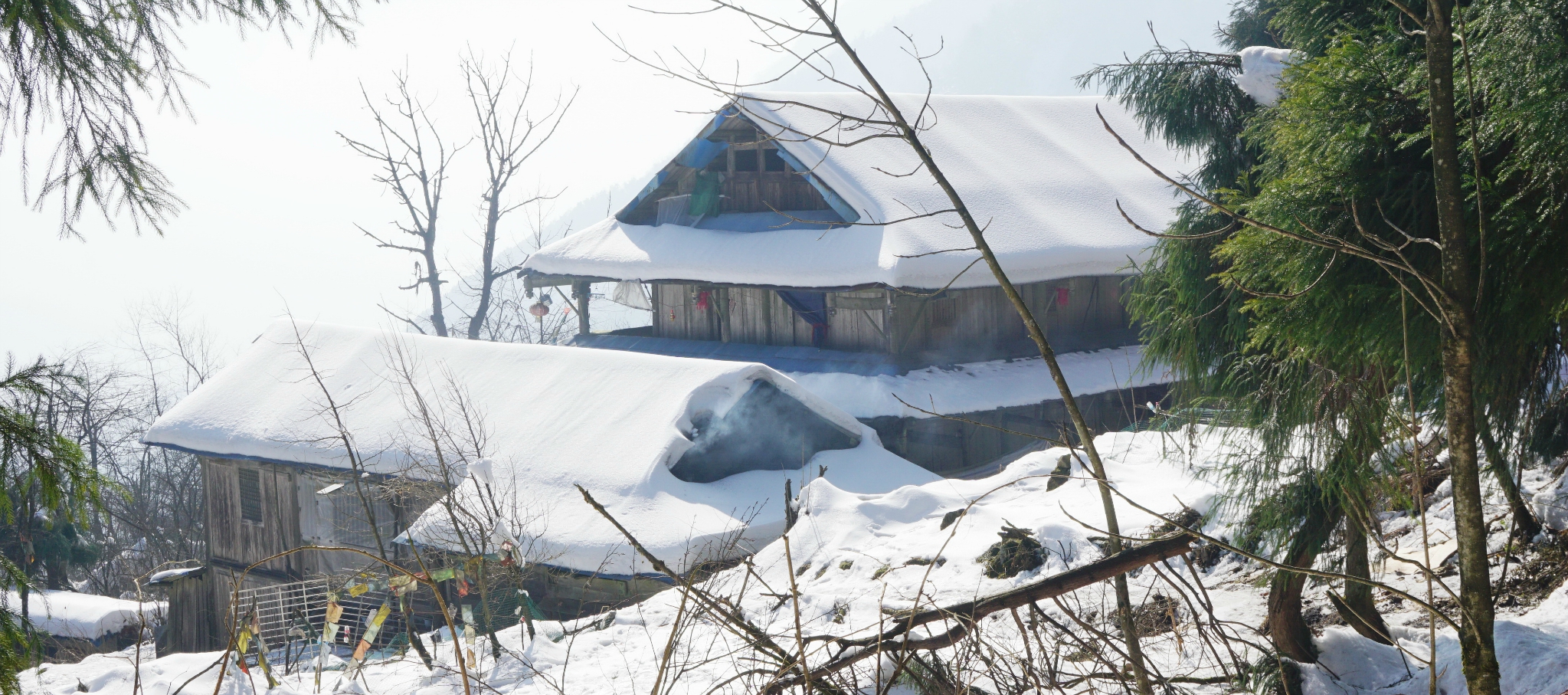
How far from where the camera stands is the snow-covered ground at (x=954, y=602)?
13.3 ft

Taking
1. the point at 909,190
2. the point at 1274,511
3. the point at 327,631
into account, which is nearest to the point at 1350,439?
the point at 1274,511

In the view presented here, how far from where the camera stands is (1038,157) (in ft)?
55.6

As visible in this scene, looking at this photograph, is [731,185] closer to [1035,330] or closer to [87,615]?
[87,615]

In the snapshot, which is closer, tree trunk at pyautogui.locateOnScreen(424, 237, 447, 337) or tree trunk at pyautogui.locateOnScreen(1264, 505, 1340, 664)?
tree trunk at pyautogui.locateOnScreen(1264, 505, 1340, 664)

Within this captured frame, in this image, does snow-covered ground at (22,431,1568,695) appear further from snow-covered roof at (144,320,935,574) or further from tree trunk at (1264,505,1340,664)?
snow-covered roof at (144,320,935,574)

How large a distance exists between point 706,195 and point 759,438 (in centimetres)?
682

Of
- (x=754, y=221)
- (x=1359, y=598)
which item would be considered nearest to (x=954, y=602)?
(x=1359, y=598)

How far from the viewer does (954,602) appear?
3709mm

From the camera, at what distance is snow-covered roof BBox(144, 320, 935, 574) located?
955 centimetres

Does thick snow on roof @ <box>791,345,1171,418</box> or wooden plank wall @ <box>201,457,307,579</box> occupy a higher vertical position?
thick snow on roof @ <box>791,345,1171,418</box>

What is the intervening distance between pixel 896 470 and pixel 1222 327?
6.16 m

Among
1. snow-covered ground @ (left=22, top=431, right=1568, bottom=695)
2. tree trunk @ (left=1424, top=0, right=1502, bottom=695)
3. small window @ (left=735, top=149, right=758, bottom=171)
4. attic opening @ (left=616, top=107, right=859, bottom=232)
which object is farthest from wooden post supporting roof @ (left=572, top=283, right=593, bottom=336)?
tree trunk @ (left=1424, top=0, right=1502, bottom=695)

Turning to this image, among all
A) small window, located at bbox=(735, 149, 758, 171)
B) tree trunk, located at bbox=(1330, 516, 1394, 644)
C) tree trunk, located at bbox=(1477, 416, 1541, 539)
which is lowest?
tree trunk, located at bbox=(1330, 516, 1394, 644)

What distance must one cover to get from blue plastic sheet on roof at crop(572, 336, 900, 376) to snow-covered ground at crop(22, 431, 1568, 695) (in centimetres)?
441
